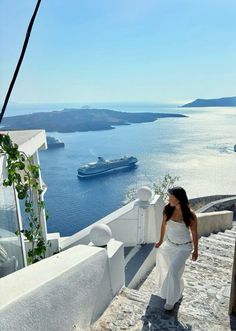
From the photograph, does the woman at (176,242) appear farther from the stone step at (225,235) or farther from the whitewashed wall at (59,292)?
the stone step at (225,235)

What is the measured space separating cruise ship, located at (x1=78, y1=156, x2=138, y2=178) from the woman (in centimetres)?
4124

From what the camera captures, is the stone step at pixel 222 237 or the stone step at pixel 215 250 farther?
the stone step at pixel 222 237

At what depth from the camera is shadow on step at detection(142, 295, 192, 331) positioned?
2.54 m

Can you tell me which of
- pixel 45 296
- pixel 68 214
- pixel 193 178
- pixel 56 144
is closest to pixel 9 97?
pixel 45 296

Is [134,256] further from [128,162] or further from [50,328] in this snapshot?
[128,162]

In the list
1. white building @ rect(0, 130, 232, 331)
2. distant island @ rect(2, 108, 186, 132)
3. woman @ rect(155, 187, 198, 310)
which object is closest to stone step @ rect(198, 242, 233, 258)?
white building @ rect(0, 130, 232, 331)

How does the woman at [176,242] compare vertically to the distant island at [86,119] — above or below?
above

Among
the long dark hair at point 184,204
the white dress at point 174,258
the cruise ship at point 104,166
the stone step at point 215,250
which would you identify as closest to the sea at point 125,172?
the cruise ship at point 104,166

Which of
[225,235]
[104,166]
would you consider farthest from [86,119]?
[225,235]

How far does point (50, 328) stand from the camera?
6.42 ft

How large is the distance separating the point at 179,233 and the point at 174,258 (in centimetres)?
22

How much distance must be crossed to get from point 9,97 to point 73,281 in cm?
126

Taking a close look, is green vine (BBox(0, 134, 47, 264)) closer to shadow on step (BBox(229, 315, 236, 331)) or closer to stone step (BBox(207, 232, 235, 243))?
shadow on step (BBox(229, 315, 236, 331))

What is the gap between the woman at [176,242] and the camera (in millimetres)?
2846
